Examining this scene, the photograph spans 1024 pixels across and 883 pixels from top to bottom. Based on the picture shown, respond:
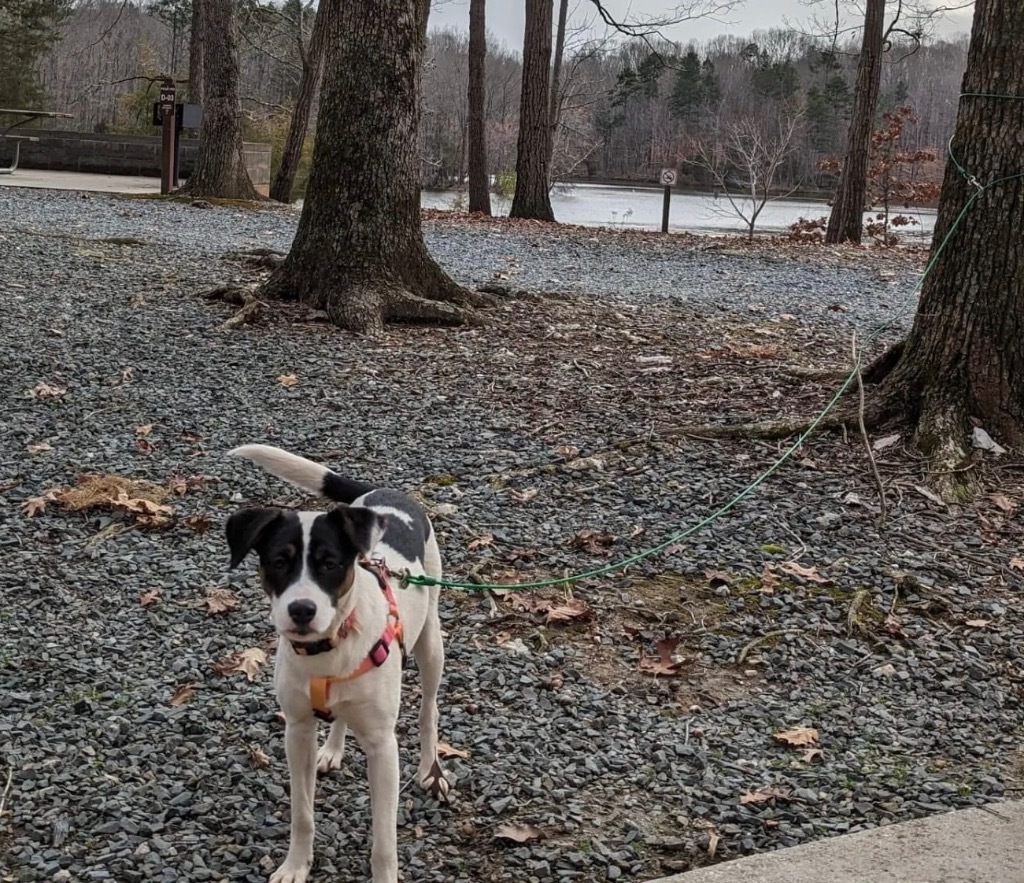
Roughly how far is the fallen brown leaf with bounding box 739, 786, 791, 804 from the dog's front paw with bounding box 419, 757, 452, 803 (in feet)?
2.98

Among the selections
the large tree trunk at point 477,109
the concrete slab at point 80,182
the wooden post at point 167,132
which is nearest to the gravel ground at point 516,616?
the wooden post at point 167,132

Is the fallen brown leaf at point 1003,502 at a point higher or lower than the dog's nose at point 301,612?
lower

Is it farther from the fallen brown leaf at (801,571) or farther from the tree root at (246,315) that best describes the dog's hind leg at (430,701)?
the tree root at (246,315)

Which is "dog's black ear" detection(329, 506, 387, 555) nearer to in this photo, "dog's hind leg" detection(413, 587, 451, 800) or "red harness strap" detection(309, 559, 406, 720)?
"red harness strap" detection(309, 559, 406, 720)

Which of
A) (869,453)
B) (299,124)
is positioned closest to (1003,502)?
(869,453)

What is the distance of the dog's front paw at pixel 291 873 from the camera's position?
2947 millimetres

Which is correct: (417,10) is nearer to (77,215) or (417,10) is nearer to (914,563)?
(914,563)

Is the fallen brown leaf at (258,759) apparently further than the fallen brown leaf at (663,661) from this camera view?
No

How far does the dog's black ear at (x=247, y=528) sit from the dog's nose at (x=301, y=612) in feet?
0.83

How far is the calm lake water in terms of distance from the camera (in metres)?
30.0

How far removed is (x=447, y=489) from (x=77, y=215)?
1310cm

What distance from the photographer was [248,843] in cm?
→ 313

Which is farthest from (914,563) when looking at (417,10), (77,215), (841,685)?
(77,215)

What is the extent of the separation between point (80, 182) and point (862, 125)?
668 inches
